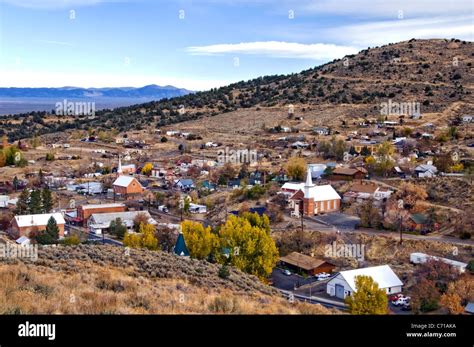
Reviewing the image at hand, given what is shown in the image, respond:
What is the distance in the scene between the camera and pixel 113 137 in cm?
7162

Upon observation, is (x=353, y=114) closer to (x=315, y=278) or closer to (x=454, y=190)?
(x=454, y=190)

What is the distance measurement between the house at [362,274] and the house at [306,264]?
2.82m

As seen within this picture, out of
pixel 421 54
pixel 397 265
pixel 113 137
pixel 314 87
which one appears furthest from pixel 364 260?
pixel 421 54

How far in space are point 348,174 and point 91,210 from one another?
1866cm

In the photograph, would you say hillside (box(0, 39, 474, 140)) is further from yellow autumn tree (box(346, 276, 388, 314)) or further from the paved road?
yellow autumn tree (box(346, 276, 388, 314))

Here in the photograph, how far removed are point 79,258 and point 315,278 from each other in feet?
49.8

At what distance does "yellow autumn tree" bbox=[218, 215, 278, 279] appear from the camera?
2541cm

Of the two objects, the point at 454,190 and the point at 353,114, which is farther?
the point at 353,114

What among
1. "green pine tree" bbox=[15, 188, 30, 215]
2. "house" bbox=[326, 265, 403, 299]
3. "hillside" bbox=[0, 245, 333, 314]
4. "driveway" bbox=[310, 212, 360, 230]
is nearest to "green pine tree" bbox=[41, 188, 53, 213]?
"green pine tree" bbox=[15, 188, 30, 215]

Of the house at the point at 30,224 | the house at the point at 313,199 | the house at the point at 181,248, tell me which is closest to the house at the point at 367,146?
the house at the point at 313,199

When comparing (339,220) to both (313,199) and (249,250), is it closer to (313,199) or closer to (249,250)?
(313,199)

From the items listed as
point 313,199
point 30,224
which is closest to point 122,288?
point 30,224

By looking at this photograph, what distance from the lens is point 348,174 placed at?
136ft
